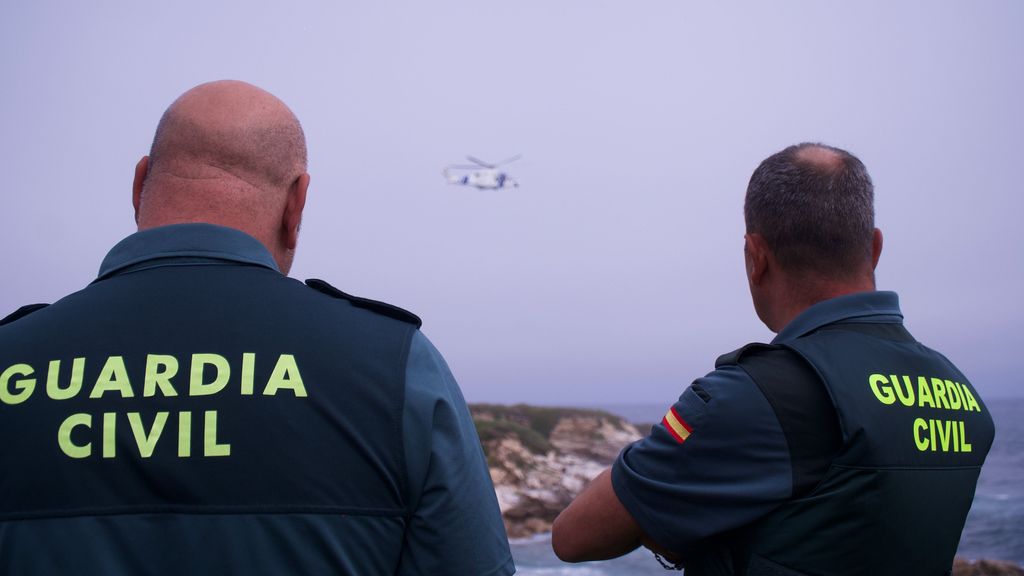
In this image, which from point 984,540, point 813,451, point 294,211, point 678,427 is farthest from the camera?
point 984,540

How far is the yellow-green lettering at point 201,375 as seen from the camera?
6.77 feet

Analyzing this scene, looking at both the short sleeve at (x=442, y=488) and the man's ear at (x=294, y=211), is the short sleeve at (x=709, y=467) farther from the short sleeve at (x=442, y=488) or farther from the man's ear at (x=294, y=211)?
the man's ear at (x=294, y=211)

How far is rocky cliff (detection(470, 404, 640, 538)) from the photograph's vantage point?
108 ft

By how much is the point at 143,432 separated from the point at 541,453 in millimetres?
36205

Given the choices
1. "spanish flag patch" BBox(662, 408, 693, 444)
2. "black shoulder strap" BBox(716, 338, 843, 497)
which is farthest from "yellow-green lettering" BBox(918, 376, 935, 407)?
"spanish flag patch" BBox(662, 408, 693, 444)

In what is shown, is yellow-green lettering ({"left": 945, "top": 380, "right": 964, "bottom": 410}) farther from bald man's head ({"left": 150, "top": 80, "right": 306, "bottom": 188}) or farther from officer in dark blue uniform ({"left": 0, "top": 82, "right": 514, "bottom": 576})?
bald man's head ({"left": 150, "top": 80, "right": 306, "bottom": 188})

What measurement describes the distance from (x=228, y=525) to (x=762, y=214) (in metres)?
2.22

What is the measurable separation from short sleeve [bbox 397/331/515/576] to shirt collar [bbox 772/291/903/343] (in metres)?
1.39

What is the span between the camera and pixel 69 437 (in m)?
2.03

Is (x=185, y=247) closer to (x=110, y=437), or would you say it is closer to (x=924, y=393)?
(x=110, y=437)

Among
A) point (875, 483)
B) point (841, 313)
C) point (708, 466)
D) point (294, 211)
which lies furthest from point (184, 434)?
point (841, 313)

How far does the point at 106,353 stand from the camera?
2.11 metres

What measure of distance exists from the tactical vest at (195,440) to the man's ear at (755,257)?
1660mm

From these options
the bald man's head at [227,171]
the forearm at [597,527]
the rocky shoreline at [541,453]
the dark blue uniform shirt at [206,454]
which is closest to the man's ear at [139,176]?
the bald man's head at [227,171]
